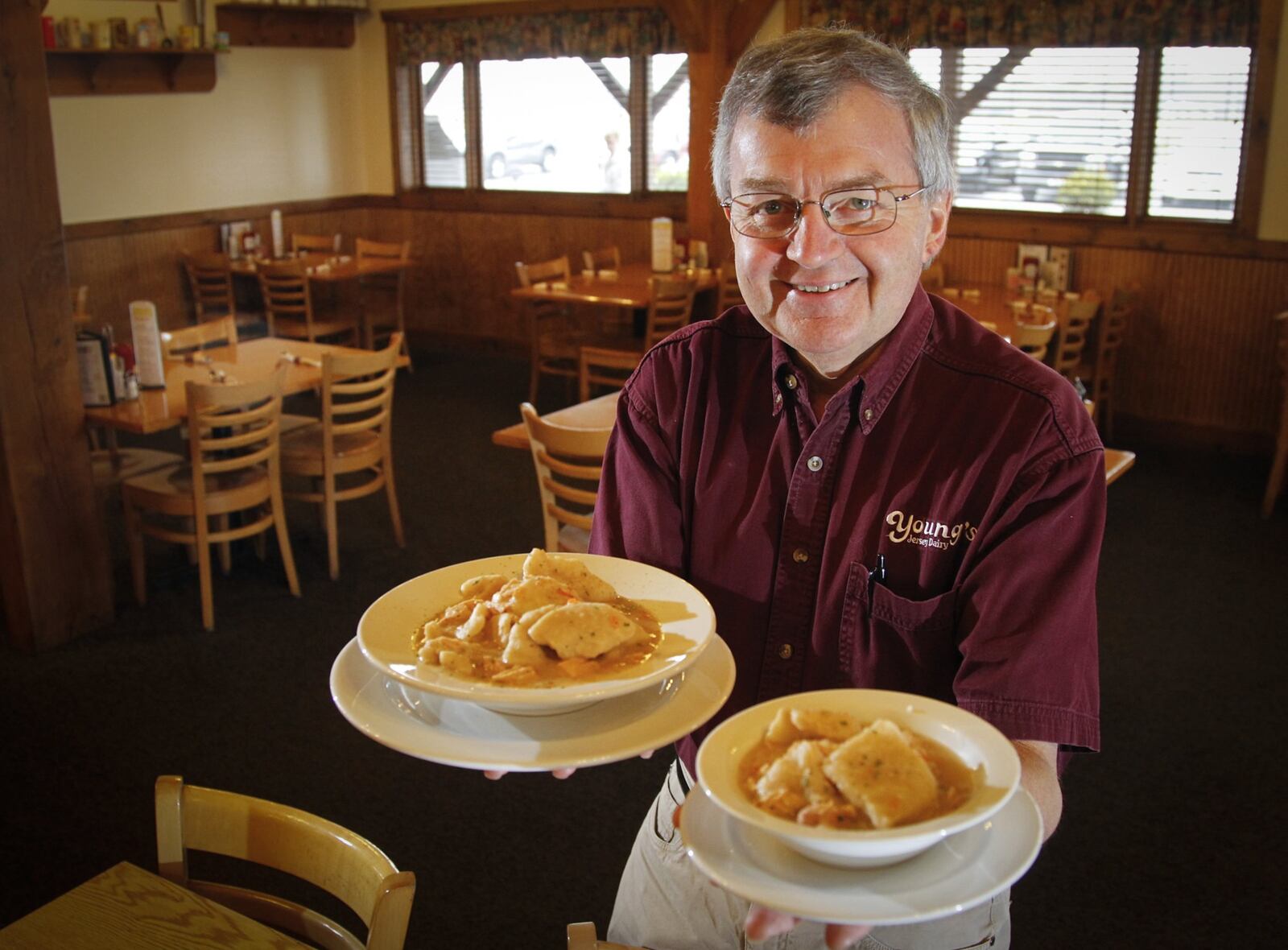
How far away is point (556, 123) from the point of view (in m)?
8.10

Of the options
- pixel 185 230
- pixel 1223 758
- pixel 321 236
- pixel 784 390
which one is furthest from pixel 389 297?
pixel 784 390

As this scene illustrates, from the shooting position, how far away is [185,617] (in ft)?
13.9

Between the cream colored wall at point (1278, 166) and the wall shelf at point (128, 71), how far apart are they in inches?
236

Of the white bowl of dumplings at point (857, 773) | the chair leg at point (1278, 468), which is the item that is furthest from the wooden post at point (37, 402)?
the chair leg at point (1278, 468)

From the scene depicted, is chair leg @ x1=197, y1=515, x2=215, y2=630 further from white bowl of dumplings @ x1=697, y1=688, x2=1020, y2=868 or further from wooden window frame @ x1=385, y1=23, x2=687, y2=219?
wooden window frame @ x1=385, y1=23, x2=687, y2=219

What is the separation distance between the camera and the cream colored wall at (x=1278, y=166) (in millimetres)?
5738

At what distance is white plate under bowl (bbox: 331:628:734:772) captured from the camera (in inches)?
42.9

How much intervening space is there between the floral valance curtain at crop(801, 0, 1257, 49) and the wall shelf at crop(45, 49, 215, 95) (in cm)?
380

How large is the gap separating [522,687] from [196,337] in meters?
4.37

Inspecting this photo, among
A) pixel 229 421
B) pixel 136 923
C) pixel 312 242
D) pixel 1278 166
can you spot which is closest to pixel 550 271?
pixel 312 242

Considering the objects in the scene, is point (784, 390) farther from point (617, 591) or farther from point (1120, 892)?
point (1120, 892)

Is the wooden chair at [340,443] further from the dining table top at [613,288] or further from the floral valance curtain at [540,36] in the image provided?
the floral valance curtain at [540,36]

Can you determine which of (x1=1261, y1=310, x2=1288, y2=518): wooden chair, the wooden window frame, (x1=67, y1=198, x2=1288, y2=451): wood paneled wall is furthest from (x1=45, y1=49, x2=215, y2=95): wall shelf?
(x1=1261, y1=310, x2=1288, y2=518): wooden chair

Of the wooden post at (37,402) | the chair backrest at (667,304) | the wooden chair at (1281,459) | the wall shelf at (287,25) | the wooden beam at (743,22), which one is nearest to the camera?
the wooden post at (37,402)
